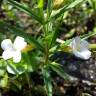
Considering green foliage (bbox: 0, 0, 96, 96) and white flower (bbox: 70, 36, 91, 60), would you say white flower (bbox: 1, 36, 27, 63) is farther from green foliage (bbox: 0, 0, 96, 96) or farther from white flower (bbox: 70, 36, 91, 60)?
white flower (bbox: 70, 36, 91, 60)

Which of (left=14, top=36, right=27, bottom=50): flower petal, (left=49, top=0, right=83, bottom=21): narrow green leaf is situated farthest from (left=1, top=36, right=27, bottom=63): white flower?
(left=49, top=0, right=83, bottom=21): narrow green leaf

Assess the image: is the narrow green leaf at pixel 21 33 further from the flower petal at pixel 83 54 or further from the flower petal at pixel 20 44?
the flower petal at pixel 83 54

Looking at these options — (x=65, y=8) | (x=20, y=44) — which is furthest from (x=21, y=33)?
(x=65, y=8)

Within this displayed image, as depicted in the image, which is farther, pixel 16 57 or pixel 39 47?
pixel 39 47

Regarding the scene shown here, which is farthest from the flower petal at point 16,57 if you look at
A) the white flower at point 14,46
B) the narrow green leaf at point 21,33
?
the narrow green leaf at point 21,33

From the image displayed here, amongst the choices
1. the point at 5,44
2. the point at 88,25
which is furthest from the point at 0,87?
the point at 88,25

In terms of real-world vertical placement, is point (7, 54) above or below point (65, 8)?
below

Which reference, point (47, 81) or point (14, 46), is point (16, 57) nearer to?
point (14, 46)

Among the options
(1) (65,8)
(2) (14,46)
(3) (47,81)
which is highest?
(1) (65,8)
